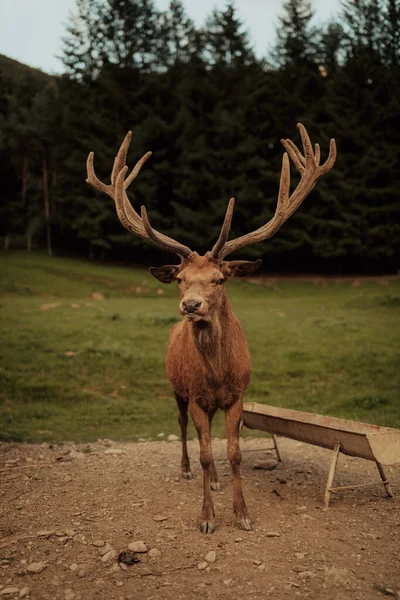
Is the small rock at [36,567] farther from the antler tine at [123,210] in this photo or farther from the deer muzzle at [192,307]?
the antler tine at [123,210]

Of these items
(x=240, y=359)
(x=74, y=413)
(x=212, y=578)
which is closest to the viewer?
(x=212, y=578)

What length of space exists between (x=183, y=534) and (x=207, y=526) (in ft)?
0.84

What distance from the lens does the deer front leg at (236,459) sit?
552cm

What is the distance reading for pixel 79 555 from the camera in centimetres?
486

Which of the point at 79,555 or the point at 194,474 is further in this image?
the point at 194,474

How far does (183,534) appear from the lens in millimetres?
5328

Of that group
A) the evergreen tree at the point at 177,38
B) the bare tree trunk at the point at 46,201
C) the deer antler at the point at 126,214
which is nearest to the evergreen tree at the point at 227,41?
the evergreen tree at the point at 177,38

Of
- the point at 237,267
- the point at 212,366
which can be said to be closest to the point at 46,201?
the point at 237,267

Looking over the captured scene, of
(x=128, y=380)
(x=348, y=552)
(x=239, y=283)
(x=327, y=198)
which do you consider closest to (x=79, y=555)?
(x=348, y=552)

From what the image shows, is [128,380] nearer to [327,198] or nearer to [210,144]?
[327,198]

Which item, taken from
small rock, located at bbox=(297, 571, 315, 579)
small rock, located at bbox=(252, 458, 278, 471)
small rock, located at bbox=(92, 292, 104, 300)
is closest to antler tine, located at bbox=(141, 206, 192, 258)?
small rock, located at bbox=(297, 571, 315, 579)

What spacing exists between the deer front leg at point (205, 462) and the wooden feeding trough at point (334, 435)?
125 cm

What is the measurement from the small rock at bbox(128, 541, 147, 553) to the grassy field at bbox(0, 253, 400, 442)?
4.63 metres

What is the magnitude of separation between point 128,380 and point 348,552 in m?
8.48
